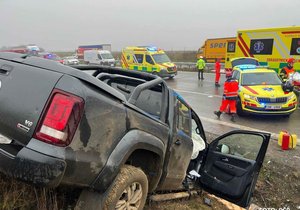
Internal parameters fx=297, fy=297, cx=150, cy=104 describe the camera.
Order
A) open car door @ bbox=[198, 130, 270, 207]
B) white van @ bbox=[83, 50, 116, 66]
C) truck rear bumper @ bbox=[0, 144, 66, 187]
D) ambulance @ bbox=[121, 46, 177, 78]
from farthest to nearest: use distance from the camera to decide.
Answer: white van @ bbox=[83, 50, 116, 66], ambulance @ bbox=[121, 46, 177, 78], open car door @ bbox=[198, 130, 270, 207], truck rear bumper @ bbox=[0, 144, 66, 187]

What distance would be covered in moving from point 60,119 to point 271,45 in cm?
1670

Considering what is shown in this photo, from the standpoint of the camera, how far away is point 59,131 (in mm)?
1970

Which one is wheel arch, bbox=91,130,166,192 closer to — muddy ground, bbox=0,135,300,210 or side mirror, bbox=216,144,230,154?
muddy ground, bbox=0,135,300,210

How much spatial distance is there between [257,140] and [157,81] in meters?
1.89

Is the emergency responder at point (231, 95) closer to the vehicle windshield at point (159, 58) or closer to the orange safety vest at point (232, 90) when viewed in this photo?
the orange safety vest at point (232, 90)

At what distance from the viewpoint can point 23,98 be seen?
2143 millimetres

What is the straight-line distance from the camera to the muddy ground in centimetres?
253

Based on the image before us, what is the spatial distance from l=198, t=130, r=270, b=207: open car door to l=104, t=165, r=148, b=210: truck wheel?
1.94m

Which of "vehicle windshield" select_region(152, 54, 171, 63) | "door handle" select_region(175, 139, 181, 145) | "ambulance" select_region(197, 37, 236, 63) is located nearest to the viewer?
"door handle" select_region(175, 139, 181, 145)

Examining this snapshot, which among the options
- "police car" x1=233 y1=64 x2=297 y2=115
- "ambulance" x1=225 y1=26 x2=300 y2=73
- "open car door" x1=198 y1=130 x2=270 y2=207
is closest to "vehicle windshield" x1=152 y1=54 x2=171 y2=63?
"ambulance" x1=225 y1=26 x2=300 y2=73

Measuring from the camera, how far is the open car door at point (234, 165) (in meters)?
4.02

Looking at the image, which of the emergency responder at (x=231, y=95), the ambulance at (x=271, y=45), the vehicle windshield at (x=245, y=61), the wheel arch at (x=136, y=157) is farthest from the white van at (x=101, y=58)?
the wheel arch at (x=136, y=157)

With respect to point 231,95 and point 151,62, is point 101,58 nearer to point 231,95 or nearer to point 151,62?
point 151,62

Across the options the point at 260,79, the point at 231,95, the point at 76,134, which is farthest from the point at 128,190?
the point at 260,79
